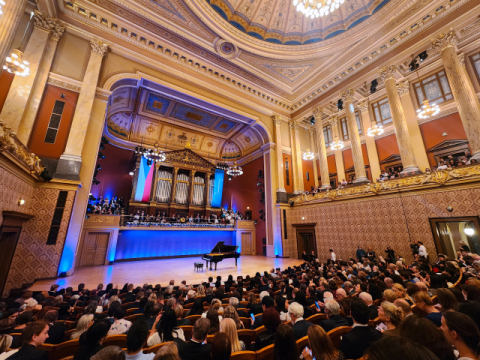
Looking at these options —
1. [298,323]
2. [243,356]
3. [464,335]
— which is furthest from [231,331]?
[464,335]

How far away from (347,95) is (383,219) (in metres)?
7.63

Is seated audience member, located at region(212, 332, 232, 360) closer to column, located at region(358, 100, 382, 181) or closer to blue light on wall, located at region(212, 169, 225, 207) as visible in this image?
column, located at region(358, 100, 382, 181)

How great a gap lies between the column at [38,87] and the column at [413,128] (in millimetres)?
17636

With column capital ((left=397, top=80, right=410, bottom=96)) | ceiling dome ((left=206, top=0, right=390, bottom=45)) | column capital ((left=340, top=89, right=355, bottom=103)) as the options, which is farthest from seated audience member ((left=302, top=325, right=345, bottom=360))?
column capital ((left=397, top=80, right=410, bottom=96))

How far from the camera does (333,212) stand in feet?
36.3

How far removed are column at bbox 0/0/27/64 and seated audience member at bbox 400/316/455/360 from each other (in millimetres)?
8228

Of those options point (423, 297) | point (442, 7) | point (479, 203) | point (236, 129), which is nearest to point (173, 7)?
point (236, 129)

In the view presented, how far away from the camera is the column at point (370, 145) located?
12.9m

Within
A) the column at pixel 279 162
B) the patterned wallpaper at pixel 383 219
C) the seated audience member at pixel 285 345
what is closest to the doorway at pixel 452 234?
the patterned wallpaper at pixel 383 219

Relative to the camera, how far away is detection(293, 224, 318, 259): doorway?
39.4ft

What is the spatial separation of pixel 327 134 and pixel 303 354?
56.9 feet

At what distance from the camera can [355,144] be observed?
1129cm

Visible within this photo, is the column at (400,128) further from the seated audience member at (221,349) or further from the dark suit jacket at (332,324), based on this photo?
the seated audience member at (221,349)

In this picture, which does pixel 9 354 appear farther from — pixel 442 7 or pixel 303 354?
pixel 442 7
